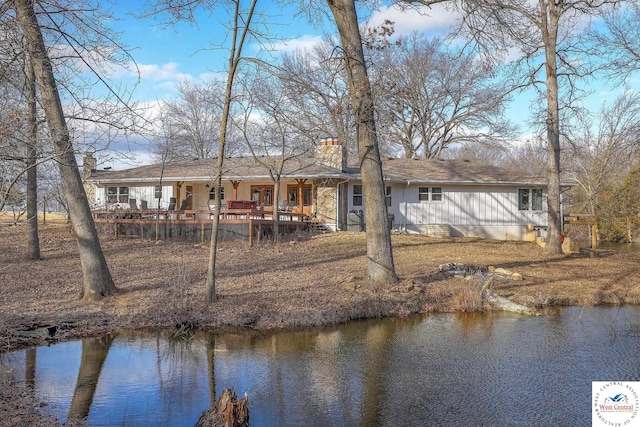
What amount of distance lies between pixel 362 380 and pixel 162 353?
10.9 feet

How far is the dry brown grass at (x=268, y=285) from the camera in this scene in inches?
405

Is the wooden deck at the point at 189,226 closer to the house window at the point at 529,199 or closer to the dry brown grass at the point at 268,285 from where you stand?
the dry brown grass at the point at 268,285

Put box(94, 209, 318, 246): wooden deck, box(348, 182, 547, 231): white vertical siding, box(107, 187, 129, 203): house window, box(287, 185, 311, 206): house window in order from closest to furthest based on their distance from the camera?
box(94, 209, 318, 246): wooden deck < box(348, 182, 547, 231): white vertical siding < box(287, 185, 311, 206): house window < box(107, 187, 129, 203): house window

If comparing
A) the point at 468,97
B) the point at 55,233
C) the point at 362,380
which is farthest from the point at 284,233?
the point at 468,97

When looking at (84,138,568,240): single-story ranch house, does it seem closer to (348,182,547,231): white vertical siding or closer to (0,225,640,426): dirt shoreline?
(348,182,547,231): white vertical siding

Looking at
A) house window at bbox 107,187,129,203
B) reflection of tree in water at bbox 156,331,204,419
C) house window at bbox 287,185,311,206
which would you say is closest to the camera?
reflection of tree in water at bbox 156,331,204,419

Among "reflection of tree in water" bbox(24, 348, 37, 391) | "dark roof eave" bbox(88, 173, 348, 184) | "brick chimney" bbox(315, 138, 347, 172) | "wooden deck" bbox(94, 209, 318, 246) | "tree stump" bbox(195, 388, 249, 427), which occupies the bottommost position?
"reflection of tree in water" bbox(24, 348, 37, 391)

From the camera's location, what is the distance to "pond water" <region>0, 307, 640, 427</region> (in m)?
6.23

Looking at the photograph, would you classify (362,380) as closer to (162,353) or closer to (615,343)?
(162,353)

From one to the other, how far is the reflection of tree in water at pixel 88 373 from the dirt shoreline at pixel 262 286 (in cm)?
43

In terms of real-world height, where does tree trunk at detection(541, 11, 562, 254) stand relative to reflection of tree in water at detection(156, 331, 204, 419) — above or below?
above

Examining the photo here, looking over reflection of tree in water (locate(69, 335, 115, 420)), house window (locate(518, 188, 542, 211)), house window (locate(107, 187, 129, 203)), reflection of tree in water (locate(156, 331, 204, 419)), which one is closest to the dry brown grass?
reflection of tree in water (locate(69, 335, 115, 420))

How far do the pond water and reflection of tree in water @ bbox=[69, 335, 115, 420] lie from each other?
2cm

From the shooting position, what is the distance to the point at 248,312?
10516 mm
